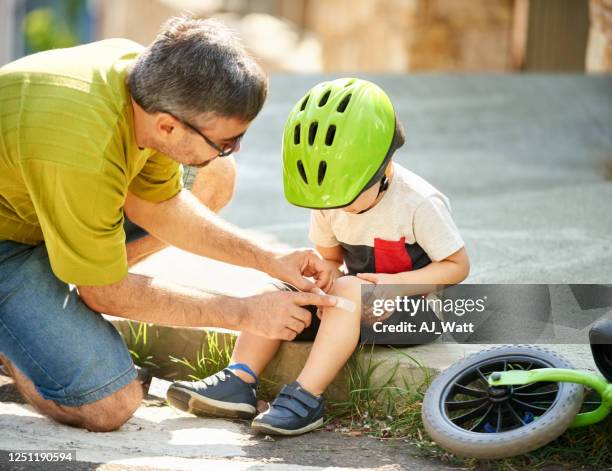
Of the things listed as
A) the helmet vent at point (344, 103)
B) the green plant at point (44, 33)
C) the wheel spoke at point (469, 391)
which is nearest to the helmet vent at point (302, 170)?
the helmet vent at point (344, 103)

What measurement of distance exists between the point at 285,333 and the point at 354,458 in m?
0.50

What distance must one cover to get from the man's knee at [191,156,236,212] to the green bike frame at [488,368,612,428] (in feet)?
6.13

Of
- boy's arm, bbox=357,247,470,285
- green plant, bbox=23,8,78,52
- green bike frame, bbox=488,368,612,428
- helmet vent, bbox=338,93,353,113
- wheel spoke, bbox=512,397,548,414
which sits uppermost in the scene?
helmet vent, bbox=338,93,353,113

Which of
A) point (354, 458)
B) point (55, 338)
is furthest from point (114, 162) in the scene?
point (354, 458)

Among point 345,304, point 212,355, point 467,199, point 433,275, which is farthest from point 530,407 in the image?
point 467,199

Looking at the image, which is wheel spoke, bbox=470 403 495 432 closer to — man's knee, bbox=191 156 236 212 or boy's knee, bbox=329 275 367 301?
boy's knee, bbox=329 275 367 301

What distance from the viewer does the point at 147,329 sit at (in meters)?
4.18

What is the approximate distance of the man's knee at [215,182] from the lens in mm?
4500

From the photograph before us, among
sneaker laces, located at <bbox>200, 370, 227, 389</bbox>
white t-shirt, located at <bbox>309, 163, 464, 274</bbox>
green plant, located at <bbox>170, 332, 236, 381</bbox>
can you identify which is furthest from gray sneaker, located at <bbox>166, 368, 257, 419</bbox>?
white t-shirt, located at <bbox>309, 163, 464, 274</bbox>

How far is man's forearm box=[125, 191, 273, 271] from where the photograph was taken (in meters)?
3.91

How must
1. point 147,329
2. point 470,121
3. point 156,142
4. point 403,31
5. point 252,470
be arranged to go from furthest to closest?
point 403,31 < point 470,121 < point 147,329 < point 156,142 < point 252,470

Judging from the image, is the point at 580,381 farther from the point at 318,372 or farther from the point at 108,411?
the point at 108,411

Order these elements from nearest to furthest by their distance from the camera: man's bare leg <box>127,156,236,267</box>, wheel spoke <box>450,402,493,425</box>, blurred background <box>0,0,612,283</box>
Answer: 1. wheel spoke <box>450,402,493,425</box>
2. man's bare leg <box>127,156,236,267</box>
3. blurred background <box>0,0,612,283</box>

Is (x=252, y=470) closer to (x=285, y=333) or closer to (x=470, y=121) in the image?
(x=285, y=333)
